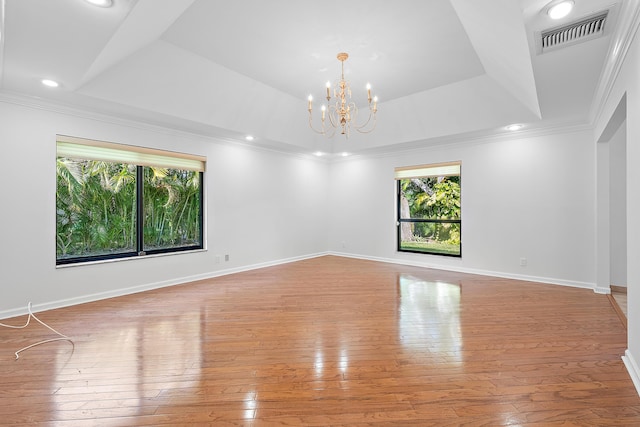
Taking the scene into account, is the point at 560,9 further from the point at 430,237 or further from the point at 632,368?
the point at 430,237

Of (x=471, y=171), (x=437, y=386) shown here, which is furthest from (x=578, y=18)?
(x=471, y=171)

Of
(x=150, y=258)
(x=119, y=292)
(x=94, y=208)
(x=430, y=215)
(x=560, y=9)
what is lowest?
(x=119, y=292)

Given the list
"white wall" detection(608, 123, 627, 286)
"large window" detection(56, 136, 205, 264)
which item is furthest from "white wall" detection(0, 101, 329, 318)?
"white wall" detection(608, 123, 627, 286)

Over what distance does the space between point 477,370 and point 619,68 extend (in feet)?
8.82

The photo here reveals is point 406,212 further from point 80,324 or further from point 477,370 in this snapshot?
point 80,324

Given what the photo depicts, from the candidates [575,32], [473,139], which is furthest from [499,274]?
[575,32]

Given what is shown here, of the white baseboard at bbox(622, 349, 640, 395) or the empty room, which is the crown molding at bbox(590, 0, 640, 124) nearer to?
the empty room

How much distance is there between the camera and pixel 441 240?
592 cm

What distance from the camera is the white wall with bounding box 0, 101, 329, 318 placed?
3314 millimetres

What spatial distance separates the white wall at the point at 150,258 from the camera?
3314 millimetres

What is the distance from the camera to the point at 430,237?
6047mm

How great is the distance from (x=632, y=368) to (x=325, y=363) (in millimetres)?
2115

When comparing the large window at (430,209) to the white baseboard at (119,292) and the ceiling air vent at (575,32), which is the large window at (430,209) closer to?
the white baseboard at (119,292)

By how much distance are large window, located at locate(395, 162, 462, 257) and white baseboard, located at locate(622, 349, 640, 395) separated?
134 inches
